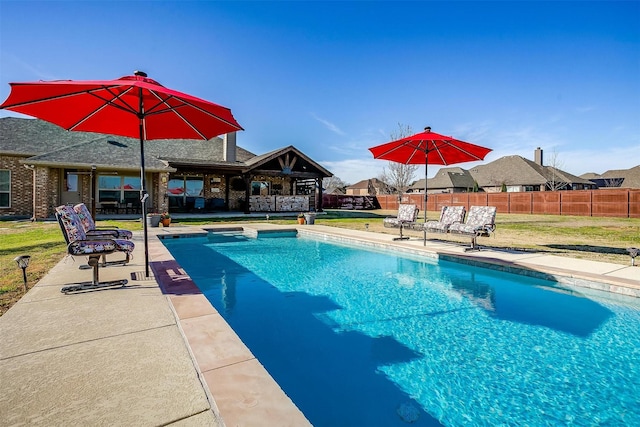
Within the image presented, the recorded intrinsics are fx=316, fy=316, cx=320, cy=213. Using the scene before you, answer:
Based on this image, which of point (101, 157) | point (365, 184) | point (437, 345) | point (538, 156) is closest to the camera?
point (437, 345)

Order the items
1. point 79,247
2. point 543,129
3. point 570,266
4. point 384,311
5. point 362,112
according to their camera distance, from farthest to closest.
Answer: point 543,129
point 362,112
point 570,266
point 384,311
point 79,247

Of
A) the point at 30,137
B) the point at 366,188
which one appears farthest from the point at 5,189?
the point at 366,188

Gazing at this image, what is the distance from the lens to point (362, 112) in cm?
2197

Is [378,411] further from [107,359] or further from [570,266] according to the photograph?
[570,266]

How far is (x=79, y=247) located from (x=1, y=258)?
3.92 metres

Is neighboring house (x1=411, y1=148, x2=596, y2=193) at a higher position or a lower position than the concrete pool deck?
higher

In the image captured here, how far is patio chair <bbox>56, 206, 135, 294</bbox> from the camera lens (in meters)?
3.88

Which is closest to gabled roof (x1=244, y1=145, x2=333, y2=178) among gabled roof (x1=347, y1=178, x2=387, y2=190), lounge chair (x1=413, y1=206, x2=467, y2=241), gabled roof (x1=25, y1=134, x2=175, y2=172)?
gabled roof (x1=25, y1=134, x2=175, y2=172)

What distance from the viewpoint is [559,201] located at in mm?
23109

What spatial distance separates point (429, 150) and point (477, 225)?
248cm

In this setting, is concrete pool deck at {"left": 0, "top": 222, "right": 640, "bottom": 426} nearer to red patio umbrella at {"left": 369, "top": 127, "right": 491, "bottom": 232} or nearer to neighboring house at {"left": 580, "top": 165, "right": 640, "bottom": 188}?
red patio umbrella at {"left": 369, "top": 127, "right": 491, "bottom": 232}

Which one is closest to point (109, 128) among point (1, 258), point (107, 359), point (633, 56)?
point (1, 258)

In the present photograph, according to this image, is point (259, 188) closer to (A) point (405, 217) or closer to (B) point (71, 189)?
(B) point (71, 189)

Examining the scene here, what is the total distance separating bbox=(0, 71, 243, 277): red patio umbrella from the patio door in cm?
1314
